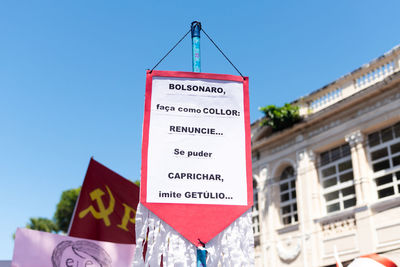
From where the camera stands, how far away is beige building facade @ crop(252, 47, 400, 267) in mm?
12711

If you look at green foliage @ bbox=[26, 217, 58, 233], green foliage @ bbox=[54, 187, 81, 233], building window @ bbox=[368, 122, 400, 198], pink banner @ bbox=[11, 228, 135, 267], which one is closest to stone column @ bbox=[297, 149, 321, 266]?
building window @ bbox=[368, 122, 400, 198]

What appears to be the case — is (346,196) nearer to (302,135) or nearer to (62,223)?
(302,135)

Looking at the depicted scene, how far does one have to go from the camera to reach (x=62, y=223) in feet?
108

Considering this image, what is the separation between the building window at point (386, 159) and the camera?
496 inches

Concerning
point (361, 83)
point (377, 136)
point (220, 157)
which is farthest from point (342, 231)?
point (220, 157)

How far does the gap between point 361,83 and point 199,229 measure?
36.2ft

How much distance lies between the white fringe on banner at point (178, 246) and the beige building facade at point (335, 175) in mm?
8911

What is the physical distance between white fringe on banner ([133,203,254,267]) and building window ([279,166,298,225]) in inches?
437

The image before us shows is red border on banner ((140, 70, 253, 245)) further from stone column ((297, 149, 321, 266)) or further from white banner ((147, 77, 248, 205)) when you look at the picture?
stone column ((297, 149, 321, 266))

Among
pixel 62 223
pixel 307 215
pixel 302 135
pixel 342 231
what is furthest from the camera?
pixel 62 223

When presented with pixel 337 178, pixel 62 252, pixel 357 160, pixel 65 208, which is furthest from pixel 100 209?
pixel 65 208

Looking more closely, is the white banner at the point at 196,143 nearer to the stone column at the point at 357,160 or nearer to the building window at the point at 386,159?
the building window at the point at 386,159

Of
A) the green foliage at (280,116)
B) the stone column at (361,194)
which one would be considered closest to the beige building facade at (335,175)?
the stone column at (361,194)

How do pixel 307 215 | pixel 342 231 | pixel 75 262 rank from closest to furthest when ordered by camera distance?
pixel 75 262
pixel 342 231
pixel 307 215
